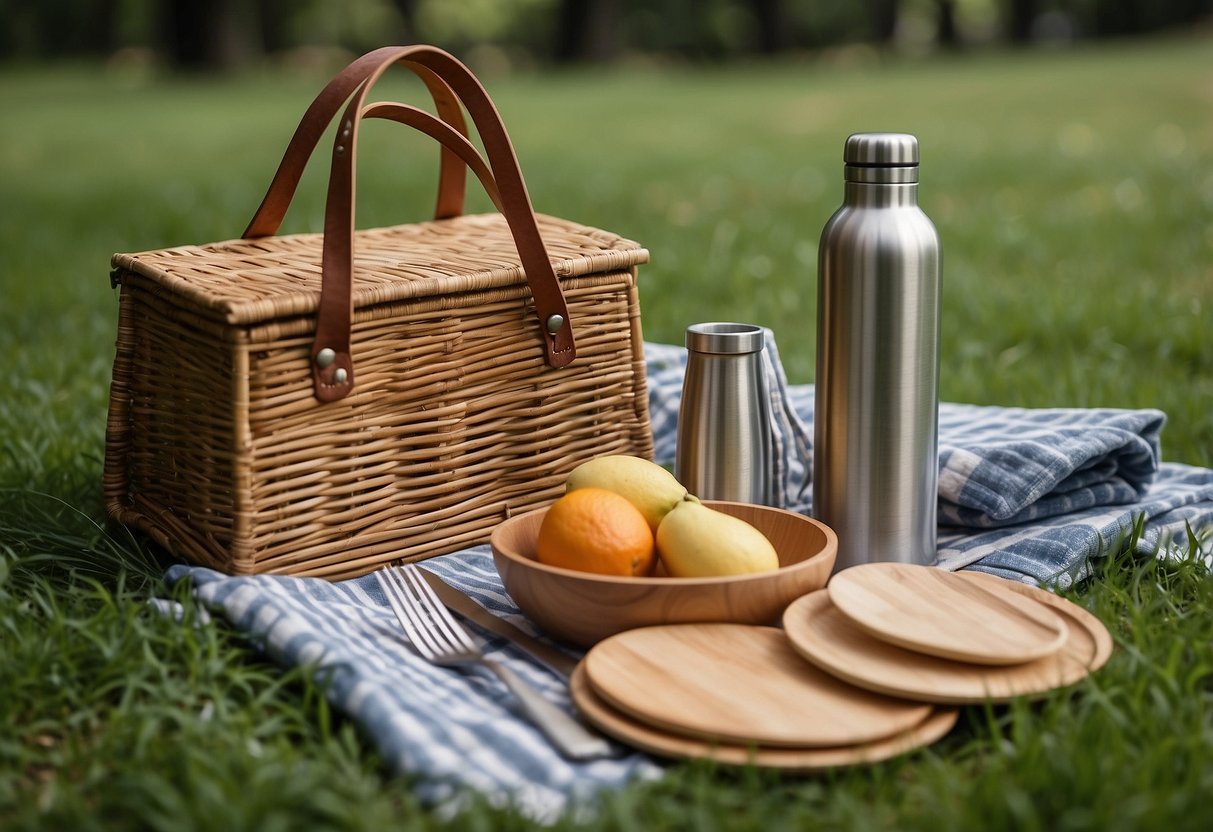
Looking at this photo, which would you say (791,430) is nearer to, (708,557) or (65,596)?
→ (708,557)

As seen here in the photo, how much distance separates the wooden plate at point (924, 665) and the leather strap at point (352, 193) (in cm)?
79

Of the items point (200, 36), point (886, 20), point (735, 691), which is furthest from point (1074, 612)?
point (886, 20)

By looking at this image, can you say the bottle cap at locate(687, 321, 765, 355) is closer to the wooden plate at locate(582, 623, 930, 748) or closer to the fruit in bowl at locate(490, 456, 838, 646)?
the fruit in bowl at locate(490, 456, 838, 646)

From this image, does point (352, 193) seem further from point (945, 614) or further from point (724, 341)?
point (945, 614)

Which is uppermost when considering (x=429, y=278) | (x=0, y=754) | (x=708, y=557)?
(x=429, y=278)

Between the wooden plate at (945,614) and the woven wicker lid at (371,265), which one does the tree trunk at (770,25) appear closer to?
the woven wicker lid at (371,265)

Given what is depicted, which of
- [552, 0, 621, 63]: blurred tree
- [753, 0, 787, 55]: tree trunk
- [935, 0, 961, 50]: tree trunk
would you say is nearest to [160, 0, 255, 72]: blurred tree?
[552, 0, 621, 63]: blurred tree

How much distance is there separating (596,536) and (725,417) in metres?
0.51

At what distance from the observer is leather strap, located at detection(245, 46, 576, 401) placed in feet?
6.63

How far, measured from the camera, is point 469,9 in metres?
32.8

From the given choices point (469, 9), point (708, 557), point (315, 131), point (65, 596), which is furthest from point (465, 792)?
point (469, 9)

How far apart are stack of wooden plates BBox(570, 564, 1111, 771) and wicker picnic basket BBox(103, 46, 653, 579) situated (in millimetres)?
622

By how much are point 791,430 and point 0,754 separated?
1613 mm

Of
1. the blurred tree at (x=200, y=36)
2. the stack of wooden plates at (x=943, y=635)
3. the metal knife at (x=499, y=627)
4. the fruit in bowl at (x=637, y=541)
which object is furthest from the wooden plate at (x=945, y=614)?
the blurred tree at (x=200, y=36)
